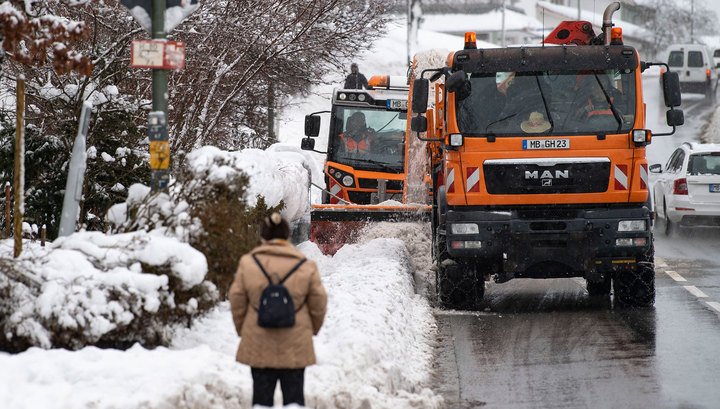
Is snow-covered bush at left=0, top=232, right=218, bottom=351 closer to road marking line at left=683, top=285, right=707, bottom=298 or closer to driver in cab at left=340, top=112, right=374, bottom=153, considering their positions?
road marking line at left=683, top=285, right=707, bottom=298

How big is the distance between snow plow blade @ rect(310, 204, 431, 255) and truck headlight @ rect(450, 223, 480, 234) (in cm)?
333

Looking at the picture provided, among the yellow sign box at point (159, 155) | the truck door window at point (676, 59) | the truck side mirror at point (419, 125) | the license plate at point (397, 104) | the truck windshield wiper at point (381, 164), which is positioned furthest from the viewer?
the truck door window at point (676, 59)

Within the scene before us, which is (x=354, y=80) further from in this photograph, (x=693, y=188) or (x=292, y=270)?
(x=292, y=270)

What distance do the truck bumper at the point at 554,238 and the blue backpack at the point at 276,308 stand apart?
22.1 feet

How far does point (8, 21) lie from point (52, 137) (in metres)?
4.66

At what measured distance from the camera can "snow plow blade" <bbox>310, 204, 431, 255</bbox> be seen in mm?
15977

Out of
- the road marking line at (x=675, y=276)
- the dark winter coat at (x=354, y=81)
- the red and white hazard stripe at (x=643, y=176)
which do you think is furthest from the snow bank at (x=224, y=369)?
the dark winter coat at (x=354, y=81)

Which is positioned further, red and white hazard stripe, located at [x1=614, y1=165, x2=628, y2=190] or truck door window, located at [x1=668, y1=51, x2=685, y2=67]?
truck door window, located at [x1=668, y1=51, x2=685, y2=67]

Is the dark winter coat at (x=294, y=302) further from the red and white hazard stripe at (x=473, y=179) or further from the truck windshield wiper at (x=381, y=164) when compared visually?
the truck windshield wiper at (x=381, y=164)

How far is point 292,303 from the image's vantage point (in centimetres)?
610

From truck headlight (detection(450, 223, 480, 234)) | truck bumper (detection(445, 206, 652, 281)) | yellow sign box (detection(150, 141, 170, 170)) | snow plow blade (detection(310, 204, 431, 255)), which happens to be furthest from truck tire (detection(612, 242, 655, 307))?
yellow sign box (detection(150, 141, 170, 170))

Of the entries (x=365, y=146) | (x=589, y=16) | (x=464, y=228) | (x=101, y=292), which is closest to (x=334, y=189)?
(x=365, y=146)

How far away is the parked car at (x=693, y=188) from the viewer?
2156cm

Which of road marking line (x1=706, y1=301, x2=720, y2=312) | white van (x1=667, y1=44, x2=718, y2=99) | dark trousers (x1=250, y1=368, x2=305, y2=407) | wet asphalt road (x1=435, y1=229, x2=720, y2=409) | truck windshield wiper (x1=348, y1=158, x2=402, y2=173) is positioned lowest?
wet asphalt road (x1=435, y1=229, x2=720, y2=409)
